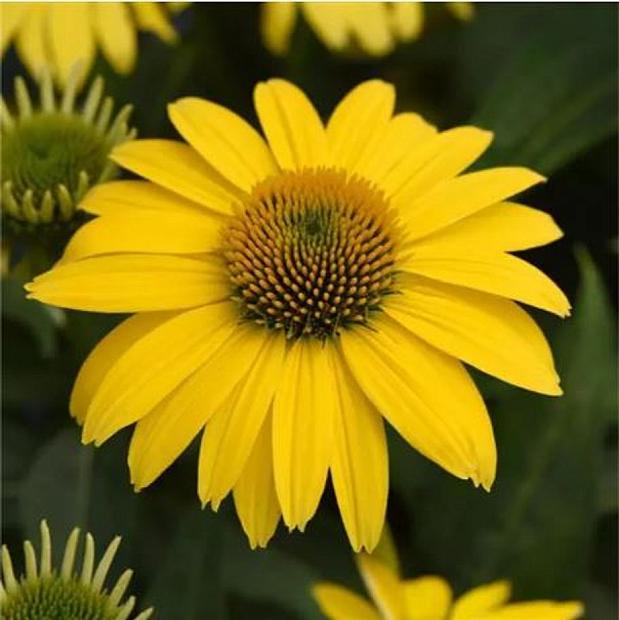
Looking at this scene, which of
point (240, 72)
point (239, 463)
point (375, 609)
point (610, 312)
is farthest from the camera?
point (240, 72)

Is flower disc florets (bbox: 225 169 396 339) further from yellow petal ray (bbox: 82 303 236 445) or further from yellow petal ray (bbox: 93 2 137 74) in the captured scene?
yellow petal ray (bbox: 93 2 137 74)

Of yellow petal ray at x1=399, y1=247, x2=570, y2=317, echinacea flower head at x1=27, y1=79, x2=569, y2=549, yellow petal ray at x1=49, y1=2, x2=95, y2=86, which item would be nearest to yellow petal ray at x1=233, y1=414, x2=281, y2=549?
echinacea flower head at x1=27, y1=79, x2=569, y2=549

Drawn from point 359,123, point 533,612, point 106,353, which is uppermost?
point 359,123

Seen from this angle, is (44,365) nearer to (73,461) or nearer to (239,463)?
(73,461)

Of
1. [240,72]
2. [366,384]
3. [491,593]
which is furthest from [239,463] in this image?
[240,72]

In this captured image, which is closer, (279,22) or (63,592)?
(63,592)

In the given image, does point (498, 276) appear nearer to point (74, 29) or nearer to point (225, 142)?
point (225, 142)

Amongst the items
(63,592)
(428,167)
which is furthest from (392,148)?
(63,592)
